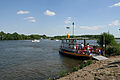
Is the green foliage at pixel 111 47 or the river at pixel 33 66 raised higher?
the green foliage at pixel 111 47

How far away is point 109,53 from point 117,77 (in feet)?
40.1

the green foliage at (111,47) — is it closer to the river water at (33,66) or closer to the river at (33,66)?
the river at (33,66)

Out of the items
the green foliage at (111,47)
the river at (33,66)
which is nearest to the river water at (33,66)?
the river at (33,66)

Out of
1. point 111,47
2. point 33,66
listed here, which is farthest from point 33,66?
point 111,47

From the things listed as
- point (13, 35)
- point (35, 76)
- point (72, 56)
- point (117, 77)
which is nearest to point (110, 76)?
point (117, 77)

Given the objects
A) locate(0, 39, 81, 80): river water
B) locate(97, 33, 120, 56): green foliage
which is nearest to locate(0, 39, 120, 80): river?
locate(0, 39, 81, 80): river water

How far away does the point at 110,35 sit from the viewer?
19391 millimetres

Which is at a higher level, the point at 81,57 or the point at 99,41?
the point at 99,41

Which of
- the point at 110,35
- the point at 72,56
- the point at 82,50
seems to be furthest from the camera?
the point at 110,35

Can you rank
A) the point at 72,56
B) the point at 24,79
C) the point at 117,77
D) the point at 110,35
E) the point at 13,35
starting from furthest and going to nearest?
the point at 13,35, the point at 110,35, the point at 72,56, the point at 24,79, the point at 117,77

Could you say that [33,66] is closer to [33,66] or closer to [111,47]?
[33,66]

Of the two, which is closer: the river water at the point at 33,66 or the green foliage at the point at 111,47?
the river water at the point at 33,66

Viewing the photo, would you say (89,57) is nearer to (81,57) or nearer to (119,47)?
(81,57)

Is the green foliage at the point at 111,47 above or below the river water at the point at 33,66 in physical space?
above
